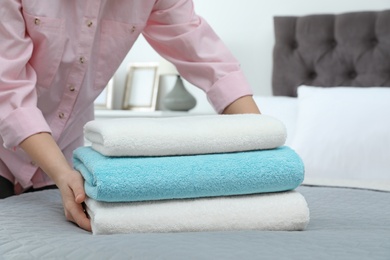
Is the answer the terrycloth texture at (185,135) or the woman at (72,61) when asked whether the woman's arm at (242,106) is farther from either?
the terrycloth texture at (185,135)

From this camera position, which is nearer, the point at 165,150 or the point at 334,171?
the point at 165,150

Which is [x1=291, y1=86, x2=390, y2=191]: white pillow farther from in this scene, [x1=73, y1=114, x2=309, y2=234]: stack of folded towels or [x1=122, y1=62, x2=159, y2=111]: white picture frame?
[x1=122, y1=62, x2=159, y2=111]: white picture frame

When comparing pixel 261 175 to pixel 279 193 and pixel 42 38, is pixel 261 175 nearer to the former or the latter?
pixel 279 193

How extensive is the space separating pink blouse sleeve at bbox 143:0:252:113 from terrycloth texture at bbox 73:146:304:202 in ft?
1.58

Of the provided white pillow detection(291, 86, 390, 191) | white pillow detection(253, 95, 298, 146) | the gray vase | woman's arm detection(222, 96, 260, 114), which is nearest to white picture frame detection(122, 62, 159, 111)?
the gray vase

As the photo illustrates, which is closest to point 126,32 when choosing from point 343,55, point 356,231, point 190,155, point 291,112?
point 190,155

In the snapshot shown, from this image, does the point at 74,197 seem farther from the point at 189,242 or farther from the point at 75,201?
the point at 189,242

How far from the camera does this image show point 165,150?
0.97 meters

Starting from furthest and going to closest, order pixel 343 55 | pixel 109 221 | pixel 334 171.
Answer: pixel 343 55 < pixel 334 171 < pixel 109 221

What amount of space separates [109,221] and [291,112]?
1.75 metres

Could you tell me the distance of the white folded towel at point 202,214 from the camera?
929 mm

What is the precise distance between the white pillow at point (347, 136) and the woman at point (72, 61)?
76cm

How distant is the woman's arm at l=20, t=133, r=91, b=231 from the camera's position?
3.37 feet

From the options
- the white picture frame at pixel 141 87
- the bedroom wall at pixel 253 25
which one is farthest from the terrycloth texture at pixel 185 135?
the white picture frame at pixel 141 87
